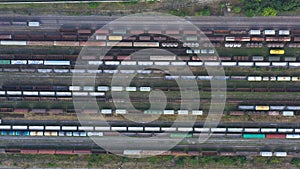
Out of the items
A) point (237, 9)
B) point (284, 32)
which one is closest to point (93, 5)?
point (237, 9)

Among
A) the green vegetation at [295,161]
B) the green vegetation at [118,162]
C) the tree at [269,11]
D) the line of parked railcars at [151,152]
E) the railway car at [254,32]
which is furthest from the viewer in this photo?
the green vegetation at [118,162]

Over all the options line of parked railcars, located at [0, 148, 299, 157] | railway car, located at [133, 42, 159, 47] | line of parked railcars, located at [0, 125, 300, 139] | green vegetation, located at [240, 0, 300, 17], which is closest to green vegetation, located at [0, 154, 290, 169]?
line of parked railcars, located at [0, 148, 299, 157]

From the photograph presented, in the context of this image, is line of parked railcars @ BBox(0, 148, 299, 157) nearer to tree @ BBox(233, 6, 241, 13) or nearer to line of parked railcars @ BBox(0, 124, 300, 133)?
line of parked railcars @ BBox(0, 124, 300, 133)

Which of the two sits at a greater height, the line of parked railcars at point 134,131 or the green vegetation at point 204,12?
the green vegetation at point 204,12

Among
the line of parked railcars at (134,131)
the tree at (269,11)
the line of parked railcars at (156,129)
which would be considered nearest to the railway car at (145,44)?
the line of parked railcars at (156,129)

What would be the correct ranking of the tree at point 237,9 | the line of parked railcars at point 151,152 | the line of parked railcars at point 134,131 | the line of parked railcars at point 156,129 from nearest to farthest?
the tree at point 237,9 → the line of parked railcars at point 156,129 → the line of parked railcars at point 134,131 → the line of parked railcars at point 151,152

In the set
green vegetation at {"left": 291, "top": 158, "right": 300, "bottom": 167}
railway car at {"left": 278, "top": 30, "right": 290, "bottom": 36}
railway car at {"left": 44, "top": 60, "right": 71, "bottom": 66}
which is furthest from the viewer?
green vegetation at {"left": 291, "top": 158, "right": 300, "bottom": 167}

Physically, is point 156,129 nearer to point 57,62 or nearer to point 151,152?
point 151,152

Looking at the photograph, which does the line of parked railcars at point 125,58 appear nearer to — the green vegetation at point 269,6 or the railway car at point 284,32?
the railway car at point 284,32

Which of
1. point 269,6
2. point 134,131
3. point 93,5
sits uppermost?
point 93,5

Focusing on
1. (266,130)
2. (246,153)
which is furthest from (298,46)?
(246,153)
